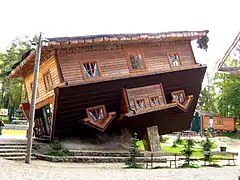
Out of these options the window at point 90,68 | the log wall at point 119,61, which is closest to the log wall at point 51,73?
the log wall at point 119,61

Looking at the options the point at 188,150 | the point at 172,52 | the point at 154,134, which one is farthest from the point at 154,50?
the point at 188,150

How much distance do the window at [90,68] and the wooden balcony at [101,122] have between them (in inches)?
88.1

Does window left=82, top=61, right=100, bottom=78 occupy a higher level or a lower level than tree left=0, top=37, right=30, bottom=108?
lower

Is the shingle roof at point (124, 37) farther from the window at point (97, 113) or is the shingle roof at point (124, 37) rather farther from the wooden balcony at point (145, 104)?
the window at point (97, 113)

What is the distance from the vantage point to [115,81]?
1702cm

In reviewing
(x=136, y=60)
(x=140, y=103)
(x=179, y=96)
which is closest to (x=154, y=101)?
(x=140, y=103)

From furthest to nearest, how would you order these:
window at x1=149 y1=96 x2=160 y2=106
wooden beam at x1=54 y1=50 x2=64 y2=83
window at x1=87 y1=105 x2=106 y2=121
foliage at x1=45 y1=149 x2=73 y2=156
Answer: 1. window at x1=149 y1=96 x2=160 y2=106
2. window at x1=87 y1=105 x2=106 y2=121
3. wooden beam at x1=54 y1=50 x2=64 y2=83
4. foliage at x1=45 y1=149 x2=73 y2=156

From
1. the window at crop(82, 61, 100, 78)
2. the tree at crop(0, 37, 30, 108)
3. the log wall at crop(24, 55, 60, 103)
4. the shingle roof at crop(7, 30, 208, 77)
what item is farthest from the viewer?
the tree at crop(0, 37, 30, 108)

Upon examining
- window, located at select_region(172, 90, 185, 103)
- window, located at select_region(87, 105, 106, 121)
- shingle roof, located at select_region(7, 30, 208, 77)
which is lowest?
window, located at select_region(87, 105, 106, 121)

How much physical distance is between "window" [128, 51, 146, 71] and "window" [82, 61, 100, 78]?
2.10 m

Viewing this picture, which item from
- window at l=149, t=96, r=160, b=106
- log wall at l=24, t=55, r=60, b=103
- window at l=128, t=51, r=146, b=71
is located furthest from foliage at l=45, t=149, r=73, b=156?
window at l=128, t=51, r=146, b=71

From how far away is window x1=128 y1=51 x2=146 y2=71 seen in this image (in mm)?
18133

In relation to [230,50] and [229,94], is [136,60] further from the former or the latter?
[229,94]

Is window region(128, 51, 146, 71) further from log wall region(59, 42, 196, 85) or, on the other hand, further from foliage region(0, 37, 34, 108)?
foliage region(0, 37, 34, 108)
